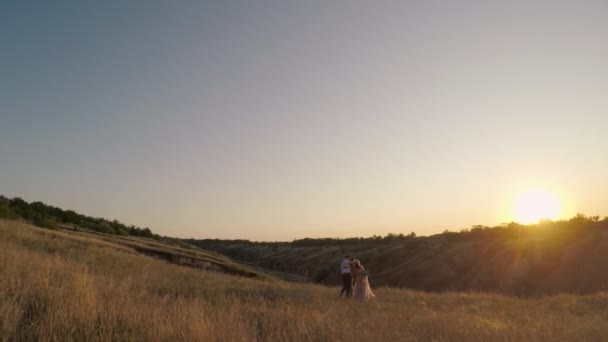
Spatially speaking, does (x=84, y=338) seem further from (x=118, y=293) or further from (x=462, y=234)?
(x=462, y=234)

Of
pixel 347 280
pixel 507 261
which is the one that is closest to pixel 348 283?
pixel 347 280

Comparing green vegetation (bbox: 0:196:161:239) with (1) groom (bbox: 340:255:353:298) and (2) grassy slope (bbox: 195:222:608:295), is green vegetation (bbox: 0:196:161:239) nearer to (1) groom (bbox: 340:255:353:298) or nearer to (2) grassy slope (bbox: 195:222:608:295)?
(2) grassy slope (bbox: 195:222:608:295)

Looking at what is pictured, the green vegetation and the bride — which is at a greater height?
the green vegetation

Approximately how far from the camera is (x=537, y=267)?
3497 centimetres

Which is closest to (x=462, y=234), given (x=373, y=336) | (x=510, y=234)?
(x=510, y=234)

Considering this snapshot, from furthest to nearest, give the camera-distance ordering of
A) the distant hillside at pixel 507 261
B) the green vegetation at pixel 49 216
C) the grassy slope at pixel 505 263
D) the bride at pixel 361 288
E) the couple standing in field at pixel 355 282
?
the green vegetation at pixel 49 216 → the distant hillside at pixel 507 261 → the grassy slope at pixel 505 263 → the couple standing in field at pixel 355 282 → the bride at pixel 361 288

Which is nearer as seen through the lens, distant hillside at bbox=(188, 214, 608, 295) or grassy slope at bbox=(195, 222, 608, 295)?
grassy slope at bbox=(195, 222, 608, 295)

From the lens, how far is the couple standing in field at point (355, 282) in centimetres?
1909

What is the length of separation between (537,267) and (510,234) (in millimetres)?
10560

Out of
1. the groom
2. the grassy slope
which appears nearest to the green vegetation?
the grassy slope

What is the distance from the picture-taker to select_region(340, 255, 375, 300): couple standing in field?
62.6 feet

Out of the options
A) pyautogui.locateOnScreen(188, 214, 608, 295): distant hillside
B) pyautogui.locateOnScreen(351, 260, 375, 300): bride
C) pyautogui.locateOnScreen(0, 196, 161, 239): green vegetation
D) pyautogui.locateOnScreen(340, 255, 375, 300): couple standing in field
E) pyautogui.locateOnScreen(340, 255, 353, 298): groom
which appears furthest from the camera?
pyautogui.locateOnScreen(0, 196, 161, 239): green vegetation

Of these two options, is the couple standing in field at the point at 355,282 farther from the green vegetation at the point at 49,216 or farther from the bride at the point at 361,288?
the green vegetation at the point at 49,216

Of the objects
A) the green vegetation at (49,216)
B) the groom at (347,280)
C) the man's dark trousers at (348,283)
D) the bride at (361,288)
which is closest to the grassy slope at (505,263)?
the groom at (347,280)
